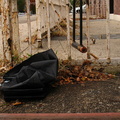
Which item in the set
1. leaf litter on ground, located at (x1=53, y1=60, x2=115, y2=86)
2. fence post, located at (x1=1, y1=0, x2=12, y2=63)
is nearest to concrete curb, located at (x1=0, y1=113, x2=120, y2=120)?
leaf litter on ground, located at (x1=53, y1=60, x2=115, y2=86)

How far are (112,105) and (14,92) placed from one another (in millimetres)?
1110

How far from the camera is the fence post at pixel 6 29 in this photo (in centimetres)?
369

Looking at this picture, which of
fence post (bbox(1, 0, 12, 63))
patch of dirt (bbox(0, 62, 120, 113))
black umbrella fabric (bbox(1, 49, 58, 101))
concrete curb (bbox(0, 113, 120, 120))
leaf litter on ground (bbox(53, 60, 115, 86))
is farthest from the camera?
fence post (bbox(1, 0, 12, 63))

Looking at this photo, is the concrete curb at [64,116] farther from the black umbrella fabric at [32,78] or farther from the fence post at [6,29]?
the fence post at [6,29]

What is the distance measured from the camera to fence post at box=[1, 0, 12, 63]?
12.1 feet

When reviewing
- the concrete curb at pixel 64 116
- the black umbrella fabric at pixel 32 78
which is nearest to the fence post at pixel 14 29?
the black umbrella fabric at pixel 32 78

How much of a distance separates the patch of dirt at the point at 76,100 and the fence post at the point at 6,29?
0.85 metres

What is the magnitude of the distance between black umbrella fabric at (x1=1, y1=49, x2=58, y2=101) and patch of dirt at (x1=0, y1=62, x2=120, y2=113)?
3.7 inches

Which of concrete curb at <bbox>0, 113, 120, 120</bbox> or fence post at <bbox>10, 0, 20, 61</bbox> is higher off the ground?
Answer: fence post at <bbox>10, 0, 20, 61</bbox>

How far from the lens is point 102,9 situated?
2148cm

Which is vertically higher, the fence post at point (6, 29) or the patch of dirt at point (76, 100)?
the fence post at point (6, 29)

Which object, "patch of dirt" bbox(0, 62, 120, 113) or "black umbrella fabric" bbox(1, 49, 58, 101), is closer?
"patch of dirt" bbox(0, 62, 120, 113)

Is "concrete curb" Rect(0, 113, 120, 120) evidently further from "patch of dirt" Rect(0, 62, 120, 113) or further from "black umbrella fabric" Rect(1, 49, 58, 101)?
"black umbrella fabric" Rect(1, 49, 58, 101)

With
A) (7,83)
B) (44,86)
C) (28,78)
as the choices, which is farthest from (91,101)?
(7,83)
